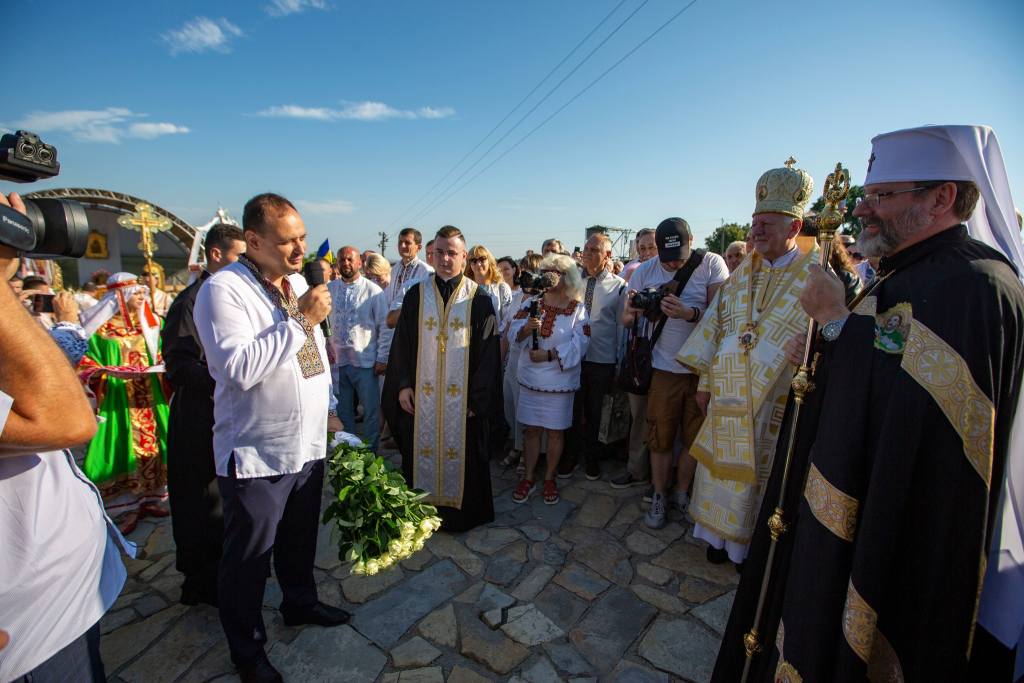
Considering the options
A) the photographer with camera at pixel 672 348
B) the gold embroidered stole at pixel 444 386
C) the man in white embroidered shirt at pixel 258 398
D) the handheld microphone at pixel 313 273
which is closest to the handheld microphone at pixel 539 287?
the gold embroidered stole at pixel 444 386

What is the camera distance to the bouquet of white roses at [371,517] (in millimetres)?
2266

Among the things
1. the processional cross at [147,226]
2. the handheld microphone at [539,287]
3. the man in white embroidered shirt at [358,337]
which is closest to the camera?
the handheld microphone at [539,287]

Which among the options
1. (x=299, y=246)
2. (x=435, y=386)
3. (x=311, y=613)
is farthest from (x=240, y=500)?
(x=435, y=386)

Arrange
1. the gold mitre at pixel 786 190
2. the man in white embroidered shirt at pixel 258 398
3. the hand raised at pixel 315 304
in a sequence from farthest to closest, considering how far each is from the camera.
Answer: the gold mitre at pixel 786 190, the hand raised at pixel 315 304, the man in white embroidered shirt at pixel 258 398

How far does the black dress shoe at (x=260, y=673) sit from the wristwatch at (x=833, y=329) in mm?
2895

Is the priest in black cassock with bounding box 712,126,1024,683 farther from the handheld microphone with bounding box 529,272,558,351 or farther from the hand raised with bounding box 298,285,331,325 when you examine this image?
the handheld microphone with bounding box 529,272,558,351

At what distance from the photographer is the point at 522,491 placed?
13.8 feet

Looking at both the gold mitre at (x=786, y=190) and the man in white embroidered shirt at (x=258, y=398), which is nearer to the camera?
the man in white embroidered shirt at (x=258, y=398)

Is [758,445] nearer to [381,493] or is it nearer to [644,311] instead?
[644,311]

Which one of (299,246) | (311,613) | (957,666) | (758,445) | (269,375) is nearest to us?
(957,666)

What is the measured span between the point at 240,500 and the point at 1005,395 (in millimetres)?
2887

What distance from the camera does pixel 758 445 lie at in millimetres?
2945

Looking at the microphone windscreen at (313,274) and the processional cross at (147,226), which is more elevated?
the processional cross at (147,226)

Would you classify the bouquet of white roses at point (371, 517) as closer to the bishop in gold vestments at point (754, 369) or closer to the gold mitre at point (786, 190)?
the bishop in gold vestments at point (754, 369)
